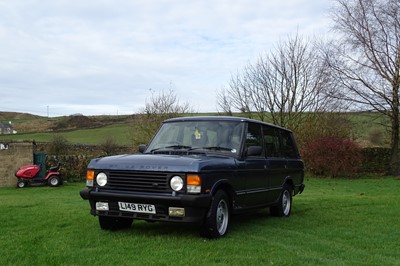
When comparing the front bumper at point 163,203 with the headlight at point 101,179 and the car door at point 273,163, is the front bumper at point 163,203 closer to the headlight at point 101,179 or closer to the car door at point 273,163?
the headlight at point 101,179

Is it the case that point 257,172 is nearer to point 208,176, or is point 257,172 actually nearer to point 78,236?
point 208,176

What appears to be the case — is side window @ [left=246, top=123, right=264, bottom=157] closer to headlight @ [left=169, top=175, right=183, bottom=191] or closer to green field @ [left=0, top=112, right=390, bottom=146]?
headlight @ [left=169, top=175, right=183, bottom=191]

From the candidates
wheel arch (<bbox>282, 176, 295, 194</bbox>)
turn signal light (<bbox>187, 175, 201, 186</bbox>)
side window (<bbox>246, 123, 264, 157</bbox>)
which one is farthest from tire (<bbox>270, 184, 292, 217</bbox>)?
turn signal light (<bbox>187, 175, 201, 186</bbox>)

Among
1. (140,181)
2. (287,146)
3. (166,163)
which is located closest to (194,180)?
(166,163)

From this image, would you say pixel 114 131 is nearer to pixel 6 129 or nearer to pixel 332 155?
pixel 6 129

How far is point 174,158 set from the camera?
6996 mm

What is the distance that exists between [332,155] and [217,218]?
2197 centimetres

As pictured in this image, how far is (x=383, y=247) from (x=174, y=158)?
3.33 m

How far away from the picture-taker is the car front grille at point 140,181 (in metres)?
6.76

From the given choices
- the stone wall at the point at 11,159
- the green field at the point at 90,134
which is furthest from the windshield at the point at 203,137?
the green field at the point at 90,134

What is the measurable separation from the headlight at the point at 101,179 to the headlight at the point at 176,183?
113 cm

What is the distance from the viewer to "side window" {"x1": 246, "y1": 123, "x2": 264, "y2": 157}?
25.9ft

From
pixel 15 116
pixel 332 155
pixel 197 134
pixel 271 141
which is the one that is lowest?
pixel 332 155

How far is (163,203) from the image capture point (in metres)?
6.70
